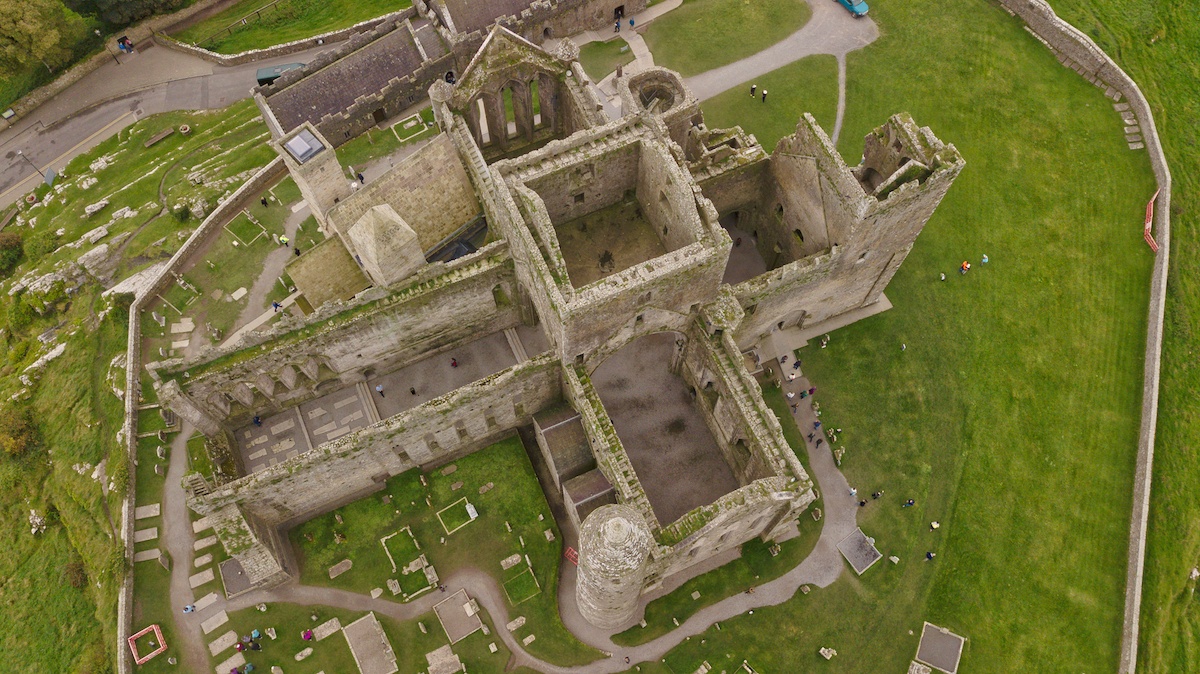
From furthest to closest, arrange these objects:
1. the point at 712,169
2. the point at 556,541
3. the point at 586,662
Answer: the point at 712,169 < the point at 556,541 < the point at 586,662

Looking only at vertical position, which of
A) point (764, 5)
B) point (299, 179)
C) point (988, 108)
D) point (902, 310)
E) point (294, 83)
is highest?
point (294, 83)

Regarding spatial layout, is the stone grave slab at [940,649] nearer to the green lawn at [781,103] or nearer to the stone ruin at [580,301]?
the stone ruin at [580,301]

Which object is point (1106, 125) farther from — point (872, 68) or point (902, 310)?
point (902, 310)

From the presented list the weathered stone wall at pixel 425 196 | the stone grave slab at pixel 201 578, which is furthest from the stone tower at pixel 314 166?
the stone grave slab at pixel 201 578

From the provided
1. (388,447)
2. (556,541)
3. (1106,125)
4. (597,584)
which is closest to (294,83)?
(388,447)

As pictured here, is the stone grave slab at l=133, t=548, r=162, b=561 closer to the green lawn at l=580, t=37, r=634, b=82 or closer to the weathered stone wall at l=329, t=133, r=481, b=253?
the weathered stone wall at l=329, t=133, r=481, b=253

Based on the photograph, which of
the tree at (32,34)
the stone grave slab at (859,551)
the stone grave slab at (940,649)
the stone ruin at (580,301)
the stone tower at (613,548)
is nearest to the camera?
the stone tower at (613,548)
